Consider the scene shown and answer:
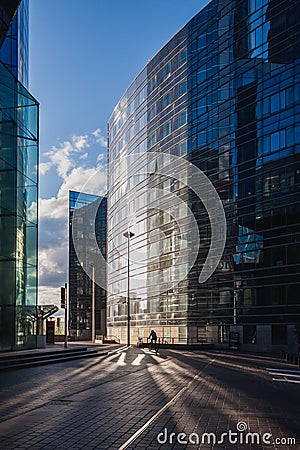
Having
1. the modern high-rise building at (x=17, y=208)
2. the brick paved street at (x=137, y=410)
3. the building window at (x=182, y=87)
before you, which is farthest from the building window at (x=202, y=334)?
the brick paved street at (x=137, y=410)

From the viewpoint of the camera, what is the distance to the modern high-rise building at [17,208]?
96.3 feet

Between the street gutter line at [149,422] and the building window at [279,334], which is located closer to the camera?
the street gutter line at [149,422]

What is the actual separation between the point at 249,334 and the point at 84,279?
225 ft

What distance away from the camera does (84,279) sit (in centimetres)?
11438

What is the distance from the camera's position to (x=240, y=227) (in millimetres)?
51531

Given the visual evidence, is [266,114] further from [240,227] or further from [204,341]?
[204,341]

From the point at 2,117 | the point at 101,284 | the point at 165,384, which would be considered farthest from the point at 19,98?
the point at 101,284

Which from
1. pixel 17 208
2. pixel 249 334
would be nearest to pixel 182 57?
pixel 249 334

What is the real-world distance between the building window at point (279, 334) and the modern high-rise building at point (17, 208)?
820 inches

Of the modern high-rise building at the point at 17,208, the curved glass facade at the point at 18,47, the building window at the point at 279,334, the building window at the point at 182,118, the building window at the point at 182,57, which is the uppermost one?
the building window at the point at 182,57

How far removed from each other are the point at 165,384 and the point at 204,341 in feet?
130

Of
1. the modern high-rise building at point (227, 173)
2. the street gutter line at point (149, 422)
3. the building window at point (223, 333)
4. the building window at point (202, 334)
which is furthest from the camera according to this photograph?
the building window at point (202, 334)

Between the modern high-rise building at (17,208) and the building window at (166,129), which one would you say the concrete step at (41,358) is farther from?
the building window at (166,129)

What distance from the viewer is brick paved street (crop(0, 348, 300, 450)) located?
8.90m
